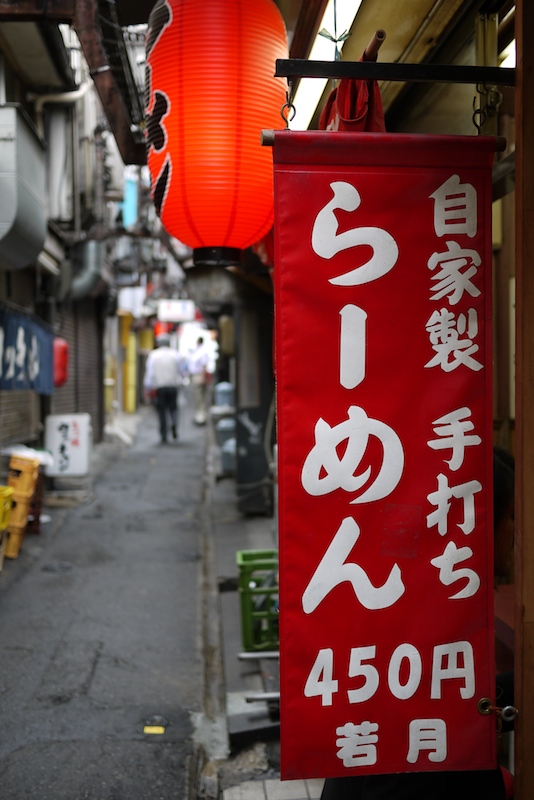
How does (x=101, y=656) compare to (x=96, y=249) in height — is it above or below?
below

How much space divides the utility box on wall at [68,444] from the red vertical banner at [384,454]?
12.1m

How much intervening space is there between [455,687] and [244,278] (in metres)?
9.17

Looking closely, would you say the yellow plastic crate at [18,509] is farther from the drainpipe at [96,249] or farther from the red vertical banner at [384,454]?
the red vertical banner at [384,454]

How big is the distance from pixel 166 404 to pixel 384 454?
67.4 feet

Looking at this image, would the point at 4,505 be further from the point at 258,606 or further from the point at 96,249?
the point at 96,249

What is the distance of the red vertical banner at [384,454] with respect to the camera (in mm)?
2693

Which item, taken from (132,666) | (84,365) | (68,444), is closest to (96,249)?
(84,365)

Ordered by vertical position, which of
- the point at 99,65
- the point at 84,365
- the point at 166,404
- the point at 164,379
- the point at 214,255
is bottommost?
the point at 166,404

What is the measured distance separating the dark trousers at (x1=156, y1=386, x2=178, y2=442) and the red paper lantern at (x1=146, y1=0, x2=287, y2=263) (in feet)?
59.0

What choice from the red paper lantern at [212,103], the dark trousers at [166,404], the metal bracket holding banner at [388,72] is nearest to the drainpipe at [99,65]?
the red paper lantern at [212,103]

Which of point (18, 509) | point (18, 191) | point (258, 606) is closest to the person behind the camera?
point (258, 606)

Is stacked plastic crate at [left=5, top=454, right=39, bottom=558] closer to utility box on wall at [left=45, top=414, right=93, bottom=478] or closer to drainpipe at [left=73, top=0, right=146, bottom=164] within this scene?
utility box on wall at [left=45, top=414, right=93, bottom=478]

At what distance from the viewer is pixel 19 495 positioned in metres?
9.96

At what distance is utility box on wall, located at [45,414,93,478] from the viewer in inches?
555
